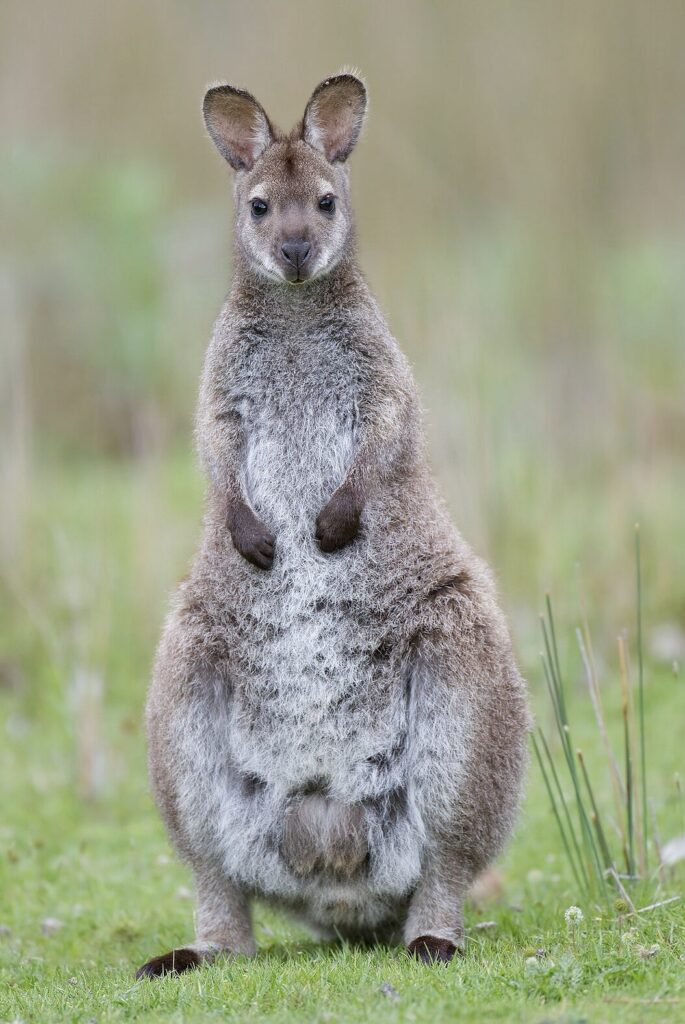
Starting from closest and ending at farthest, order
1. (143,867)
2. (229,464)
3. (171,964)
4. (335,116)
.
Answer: (171,964) < (229,464) < (335,116) < (143,867)

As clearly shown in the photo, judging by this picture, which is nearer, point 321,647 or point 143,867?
point 321,647

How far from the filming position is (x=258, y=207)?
5207mm

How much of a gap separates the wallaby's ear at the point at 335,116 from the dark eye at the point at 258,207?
34 cm

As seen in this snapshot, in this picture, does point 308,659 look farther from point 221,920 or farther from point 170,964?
point 170,964

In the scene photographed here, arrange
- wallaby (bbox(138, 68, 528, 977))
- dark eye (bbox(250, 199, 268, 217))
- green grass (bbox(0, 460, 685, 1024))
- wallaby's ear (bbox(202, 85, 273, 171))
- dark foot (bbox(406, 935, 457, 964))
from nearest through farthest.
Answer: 1. green grass (bbox(0, 460, 685, 1024))
2. dark foot (bbox(406, 935, 457, 964))
3. wallaby (bbox(138, 68, 528, 977))
4. dark eye (bbox(250, 199, 268, 217))
5. wallaby's ear (bbox(202, 85, 273, 171))

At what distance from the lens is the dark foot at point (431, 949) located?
4528 millimetres

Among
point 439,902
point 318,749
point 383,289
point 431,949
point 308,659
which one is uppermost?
point 383,289

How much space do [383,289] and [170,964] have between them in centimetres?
581

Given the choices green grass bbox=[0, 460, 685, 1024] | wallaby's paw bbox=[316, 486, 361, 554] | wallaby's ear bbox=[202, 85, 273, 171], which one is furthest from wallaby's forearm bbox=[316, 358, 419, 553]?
green grass bbox=[0, 460, 685, 1024]

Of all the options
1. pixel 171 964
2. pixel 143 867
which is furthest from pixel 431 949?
pixel 143 867

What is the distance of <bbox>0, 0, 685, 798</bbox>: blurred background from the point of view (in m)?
9.08

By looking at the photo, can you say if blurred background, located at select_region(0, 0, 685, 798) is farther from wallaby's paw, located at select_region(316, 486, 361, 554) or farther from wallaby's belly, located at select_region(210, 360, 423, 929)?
wallaby's paw, located at select_region(316, 486, 361, 554)

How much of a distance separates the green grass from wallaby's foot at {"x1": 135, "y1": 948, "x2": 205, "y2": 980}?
109 millimetres

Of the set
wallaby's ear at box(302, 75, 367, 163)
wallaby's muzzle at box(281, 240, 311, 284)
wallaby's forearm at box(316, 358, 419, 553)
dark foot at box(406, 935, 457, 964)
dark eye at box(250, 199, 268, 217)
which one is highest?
wallaby's ear at box(302, 75, 367, 163)
